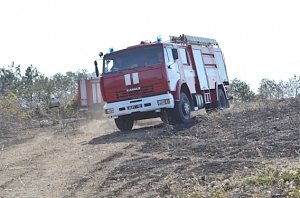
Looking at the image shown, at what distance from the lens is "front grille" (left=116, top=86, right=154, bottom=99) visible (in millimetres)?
14586

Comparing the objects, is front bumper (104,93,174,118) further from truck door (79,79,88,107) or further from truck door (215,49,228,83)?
truck door (79,79,88,107)

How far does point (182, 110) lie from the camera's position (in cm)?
1509

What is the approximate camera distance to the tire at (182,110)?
1480 centimetres

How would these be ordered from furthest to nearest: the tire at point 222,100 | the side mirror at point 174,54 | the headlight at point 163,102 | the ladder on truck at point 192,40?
the tire at point 222,100 < the ladder on truck at point 192,40 < the side mirror at point 174,54 < the headlight at point 163,102

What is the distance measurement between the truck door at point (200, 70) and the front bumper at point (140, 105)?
3.48 metres

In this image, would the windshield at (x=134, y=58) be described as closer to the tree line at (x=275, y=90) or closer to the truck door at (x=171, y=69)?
the truck door at (x=171, y=69)

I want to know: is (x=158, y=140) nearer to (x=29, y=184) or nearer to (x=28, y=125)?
(x=29, y=184)

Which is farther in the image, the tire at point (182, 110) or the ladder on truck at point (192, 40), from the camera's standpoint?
the ladder on truck at point (192, 40)

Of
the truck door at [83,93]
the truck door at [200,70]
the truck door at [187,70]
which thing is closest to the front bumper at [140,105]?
the truck door at [187,70]

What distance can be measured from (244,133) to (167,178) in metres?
3.78

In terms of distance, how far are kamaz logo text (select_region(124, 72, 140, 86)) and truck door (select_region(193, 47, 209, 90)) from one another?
3.62 m

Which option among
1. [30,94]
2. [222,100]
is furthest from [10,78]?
[222,100]

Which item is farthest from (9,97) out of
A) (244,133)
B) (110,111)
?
(244,133)

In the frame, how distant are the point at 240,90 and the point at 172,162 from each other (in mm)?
24010
